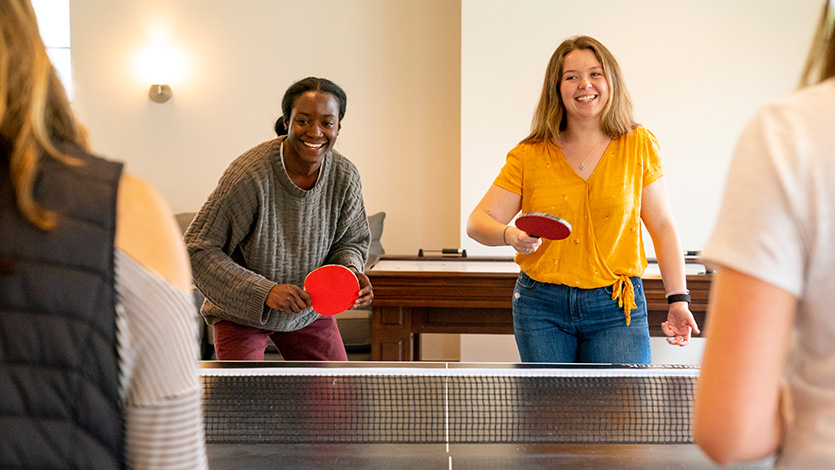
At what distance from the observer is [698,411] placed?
0.83m

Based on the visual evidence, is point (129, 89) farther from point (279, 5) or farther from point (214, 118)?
point (279, 5)

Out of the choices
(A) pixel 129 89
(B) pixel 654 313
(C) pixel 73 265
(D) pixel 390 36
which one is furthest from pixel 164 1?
(C) pixel 73 265

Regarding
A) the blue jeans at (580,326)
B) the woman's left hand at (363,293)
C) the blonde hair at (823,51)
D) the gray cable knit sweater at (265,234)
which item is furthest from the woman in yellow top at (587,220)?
the blonde hair at (823,51)

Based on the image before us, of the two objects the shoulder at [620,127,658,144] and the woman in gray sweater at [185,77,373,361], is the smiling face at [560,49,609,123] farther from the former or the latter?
the woman in gray sweater at [185,77,373,361]

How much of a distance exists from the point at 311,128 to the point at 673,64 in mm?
3648

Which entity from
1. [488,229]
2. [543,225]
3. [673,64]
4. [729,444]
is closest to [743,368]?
[729,444]

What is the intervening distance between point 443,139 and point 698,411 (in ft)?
18.4

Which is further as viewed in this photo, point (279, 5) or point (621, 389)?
point (279, 5)

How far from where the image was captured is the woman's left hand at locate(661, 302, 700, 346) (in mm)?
2523

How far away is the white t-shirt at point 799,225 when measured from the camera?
73 cm

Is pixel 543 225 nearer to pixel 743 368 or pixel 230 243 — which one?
pixel 230 243

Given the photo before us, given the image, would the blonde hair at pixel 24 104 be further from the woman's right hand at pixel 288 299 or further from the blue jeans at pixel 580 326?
the blue jeans at pixel 580 326

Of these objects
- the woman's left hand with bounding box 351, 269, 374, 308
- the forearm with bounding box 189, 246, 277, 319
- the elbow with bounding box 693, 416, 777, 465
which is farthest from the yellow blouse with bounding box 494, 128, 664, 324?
the elbow with bounding box 693, 416, 777, 465

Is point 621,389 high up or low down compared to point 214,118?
down
